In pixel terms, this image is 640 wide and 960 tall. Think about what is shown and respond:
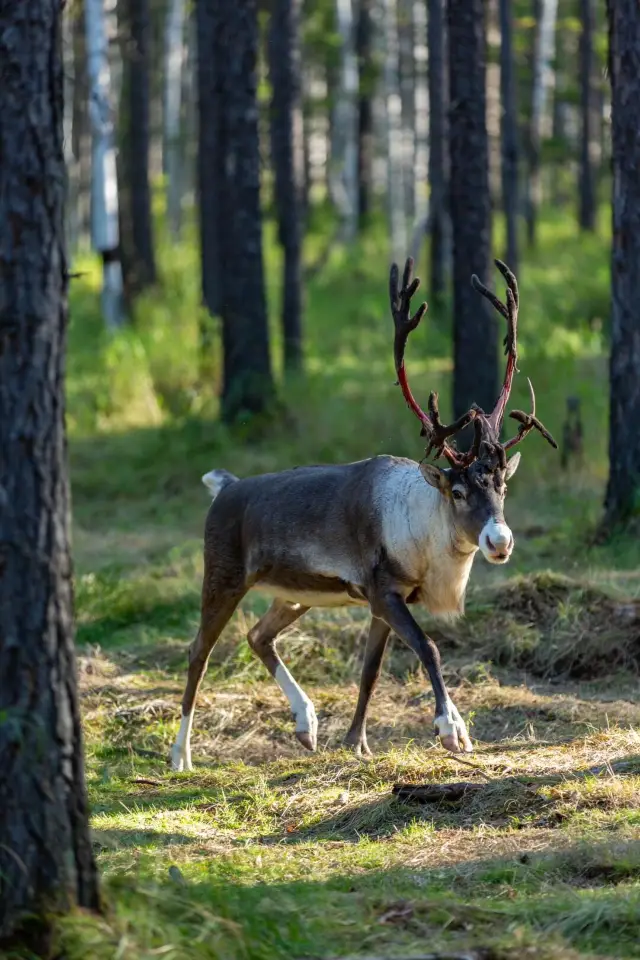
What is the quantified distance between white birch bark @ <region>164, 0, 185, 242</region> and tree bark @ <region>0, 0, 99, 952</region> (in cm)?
3208

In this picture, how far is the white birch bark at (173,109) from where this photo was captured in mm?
35656

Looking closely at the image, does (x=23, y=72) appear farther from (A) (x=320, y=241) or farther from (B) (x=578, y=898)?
(A) (x=320, y=241)

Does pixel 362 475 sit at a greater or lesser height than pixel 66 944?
greater

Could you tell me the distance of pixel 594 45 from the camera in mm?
36250

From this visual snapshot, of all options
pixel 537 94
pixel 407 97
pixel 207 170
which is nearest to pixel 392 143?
pixel 537 94

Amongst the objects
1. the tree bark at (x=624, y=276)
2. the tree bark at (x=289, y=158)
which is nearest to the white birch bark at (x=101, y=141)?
the tree bark at (x=289, y=158)

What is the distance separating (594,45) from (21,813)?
1355 inches

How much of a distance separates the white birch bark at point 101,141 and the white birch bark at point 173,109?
41.8 feet

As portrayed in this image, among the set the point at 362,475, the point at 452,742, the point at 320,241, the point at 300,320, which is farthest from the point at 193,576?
the point at 320,241

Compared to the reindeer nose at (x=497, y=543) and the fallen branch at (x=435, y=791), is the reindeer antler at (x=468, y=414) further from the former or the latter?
the fallen branch at (x=435, y=791)

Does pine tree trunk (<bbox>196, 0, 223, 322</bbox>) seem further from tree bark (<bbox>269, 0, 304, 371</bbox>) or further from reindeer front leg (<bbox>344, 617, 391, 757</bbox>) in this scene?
reindeer front leg (<bbox>344, 617, 391, 757</bbox>)

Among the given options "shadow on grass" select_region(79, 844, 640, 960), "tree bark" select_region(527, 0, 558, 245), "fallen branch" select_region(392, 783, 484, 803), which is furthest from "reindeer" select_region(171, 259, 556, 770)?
"tree bark" select_region(527, 0, 558, 245)

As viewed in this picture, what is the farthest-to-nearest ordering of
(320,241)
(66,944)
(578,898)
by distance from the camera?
(320,241) → (578,898) → (66,944)

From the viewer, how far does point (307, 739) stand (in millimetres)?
8148
